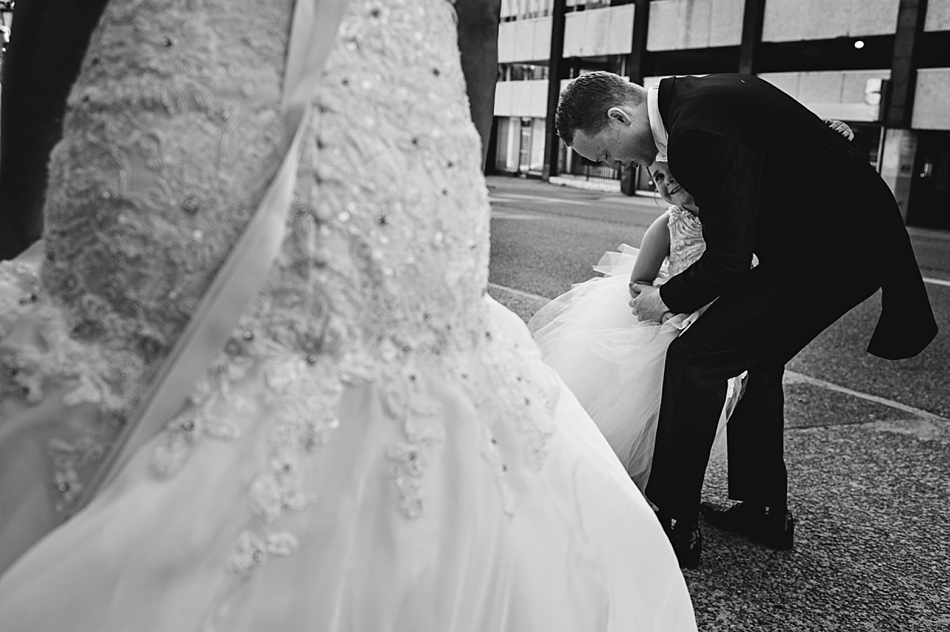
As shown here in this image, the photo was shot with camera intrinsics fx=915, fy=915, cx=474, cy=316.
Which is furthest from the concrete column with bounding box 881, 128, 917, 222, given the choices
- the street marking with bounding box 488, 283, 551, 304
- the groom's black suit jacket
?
the groom's black suit jacket

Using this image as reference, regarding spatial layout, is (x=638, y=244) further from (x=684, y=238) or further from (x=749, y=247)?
(x=749, y=247)

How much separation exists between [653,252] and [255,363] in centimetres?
243

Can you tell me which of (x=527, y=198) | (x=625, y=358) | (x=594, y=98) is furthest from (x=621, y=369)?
(x=527, y=198)

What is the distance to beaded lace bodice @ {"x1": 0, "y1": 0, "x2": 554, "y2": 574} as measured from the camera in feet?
3.92

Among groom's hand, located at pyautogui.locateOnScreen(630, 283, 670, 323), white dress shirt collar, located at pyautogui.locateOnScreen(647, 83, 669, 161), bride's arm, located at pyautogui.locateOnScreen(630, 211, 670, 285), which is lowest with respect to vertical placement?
groom's hand, located at pyautogui.locateOnScreen(630, 283, 670, 323)

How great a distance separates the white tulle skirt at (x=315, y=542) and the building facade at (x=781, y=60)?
2070cm

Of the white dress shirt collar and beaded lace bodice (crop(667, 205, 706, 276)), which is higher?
the white dress shirt collar

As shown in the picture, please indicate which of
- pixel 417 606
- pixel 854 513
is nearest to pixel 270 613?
pixel 417 606

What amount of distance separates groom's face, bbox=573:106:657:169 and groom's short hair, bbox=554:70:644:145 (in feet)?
0.07

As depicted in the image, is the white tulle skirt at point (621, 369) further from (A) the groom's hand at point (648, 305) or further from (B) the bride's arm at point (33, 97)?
(B) the bride's arm at point (33, 97)

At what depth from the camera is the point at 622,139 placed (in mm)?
2963

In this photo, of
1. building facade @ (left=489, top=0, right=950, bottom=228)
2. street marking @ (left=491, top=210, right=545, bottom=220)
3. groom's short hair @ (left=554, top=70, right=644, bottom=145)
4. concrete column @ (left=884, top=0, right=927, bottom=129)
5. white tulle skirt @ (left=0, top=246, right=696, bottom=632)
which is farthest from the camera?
building facade @ (left=489, top=0, right=950, bottom=228)

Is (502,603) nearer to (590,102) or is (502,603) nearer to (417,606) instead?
(417,606)

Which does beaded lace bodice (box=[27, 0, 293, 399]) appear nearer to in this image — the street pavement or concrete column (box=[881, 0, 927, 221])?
the street pavement
